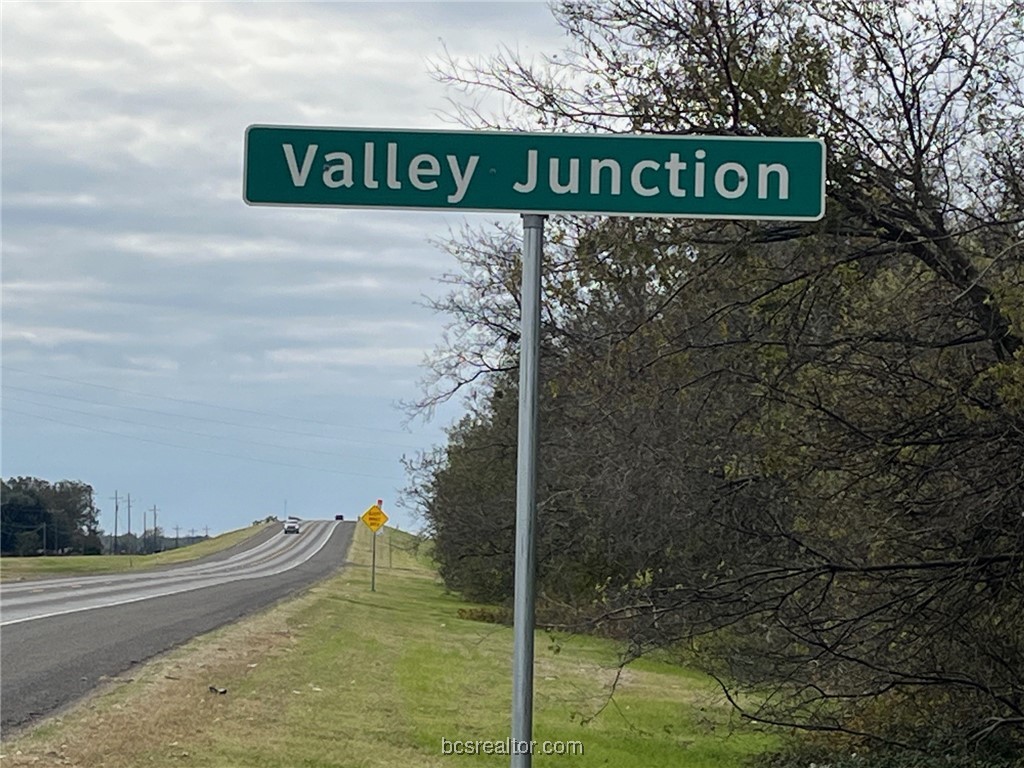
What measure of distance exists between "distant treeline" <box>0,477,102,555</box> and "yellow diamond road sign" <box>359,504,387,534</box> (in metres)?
25.1

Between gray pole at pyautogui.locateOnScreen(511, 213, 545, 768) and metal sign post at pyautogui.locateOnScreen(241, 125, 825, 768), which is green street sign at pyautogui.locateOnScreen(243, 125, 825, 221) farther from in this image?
gray pole at pyautogui.locateOnScreen(511, 213, 545, 768)

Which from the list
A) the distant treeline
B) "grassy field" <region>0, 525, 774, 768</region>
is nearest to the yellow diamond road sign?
"grassy field" <region>0, 525, 774, 768</region>

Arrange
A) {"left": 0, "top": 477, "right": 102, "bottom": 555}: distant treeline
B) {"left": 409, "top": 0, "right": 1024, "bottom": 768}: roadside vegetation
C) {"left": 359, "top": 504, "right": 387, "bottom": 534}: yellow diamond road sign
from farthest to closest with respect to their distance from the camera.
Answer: {"left": 0, "top": 477, "right": 102, "bottom": 555}: distant treeline
{"left": 359, "top": 504, "right": 387, "bottom": 534}: yellow diamond road sign
{"left": 409, "top": 0, "right": 1024, "bottom": 768}: roadside vegetation

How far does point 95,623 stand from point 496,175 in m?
18.5

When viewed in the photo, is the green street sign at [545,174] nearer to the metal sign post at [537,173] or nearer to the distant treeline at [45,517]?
the metal sign post at [537,173]

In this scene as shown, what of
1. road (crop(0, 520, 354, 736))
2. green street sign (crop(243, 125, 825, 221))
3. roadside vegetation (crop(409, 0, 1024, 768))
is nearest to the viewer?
green street sign (crop(243, 125, 825, 221))

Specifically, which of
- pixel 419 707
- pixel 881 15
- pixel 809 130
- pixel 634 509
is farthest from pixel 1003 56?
pixel 419 707

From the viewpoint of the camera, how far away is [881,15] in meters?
8.64

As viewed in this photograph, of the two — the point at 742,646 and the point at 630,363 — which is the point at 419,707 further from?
the point at 630,363

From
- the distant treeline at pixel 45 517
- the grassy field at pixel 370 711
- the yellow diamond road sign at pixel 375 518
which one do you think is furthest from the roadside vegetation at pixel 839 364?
the distant treeline at pixel 45 517

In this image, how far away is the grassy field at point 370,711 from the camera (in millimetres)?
10133

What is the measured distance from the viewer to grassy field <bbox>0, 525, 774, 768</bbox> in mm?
10133

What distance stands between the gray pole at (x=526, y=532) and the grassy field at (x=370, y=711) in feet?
20.2

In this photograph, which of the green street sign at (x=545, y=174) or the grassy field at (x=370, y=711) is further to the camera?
the grassy field at (x=370, y=711)
